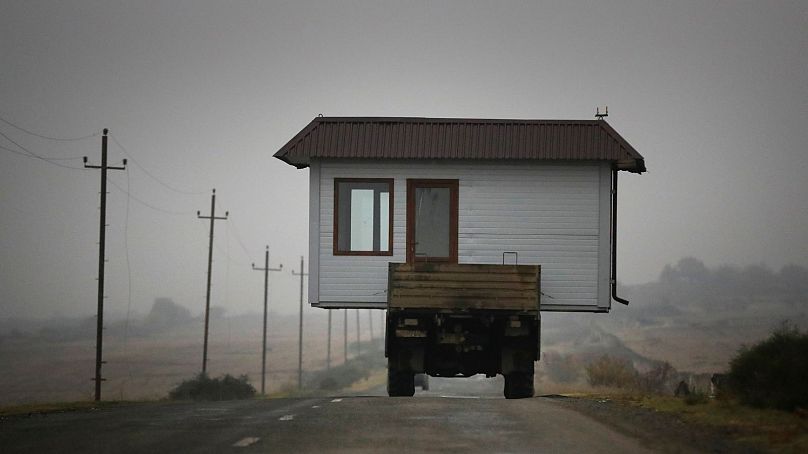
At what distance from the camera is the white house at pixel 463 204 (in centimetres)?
2780

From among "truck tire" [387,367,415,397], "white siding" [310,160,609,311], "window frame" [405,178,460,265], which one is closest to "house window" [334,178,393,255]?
"white siding" [310,160,609,311]

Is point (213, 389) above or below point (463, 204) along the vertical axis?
below

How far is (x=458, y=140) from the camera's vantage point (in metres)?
28.1

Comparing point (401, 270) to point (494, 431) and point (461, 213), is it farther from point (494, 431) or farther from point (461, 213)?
point (494, 431)

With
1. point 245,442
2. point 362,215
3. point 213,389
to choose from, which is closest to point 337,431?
point 245,442

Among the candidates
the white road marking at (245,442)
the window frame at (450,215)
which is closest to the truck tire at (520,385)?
the window frame at (450,215)

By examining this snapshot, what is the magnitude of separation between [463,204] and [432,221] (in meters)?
0.83

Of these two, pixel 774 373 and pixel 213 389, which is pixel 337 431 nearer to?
pixel 774 373

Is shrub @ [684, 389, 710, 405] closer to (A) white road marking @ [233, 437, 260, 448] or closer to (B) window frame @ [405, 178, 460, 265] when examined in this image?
(A) white road marking @ [233, 437, 260, 448]

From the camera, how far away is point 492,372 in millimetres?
27438

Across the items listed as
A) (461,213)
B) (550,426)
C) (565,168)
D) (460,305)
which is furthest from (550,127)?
(550,426)

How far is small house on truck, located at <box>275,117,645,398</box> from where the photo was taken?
27.8m

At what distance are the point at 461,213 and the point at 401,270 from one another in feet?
9.84

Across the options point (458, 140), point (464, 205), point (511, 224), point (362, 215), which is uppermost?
point (458, 140)
